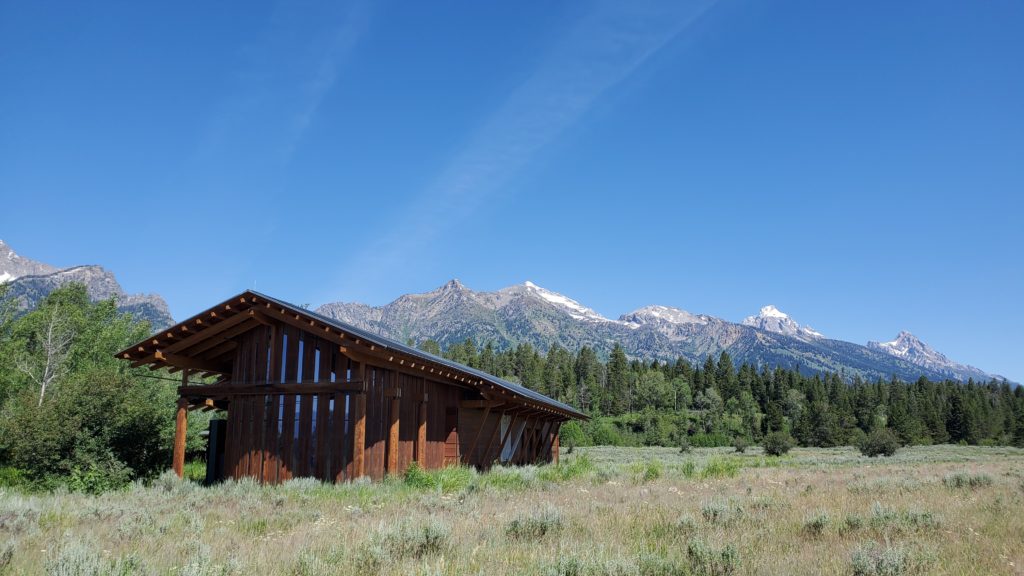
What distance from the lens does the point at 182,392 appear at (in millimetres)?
18625

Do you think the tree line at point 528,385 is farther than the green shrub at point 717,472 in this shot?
No

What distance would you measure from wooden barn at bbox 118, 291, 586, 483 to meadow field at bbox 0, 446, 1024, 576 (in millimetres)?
3229

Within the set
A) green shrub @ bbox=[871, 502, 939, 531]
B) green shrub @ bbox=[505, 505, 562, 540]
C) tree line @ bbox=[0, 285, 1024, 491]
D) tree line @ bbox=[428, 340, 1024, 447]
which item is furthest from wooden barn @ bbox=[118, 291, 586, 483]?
tree line @ bbox=[428, 340, 1024, 447]

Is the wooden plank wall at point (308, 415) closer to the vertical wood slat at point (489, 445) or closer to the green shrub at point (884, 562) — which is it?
the vertical wood slat at point (489, 445)

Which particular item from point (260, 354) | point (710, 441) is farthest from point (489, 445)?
point (710, 441)

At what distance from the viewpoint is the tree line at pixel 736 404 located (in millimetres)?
86625

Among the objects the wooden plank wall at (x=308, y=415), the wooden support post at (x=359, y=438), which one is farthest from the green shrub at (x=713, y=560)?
the wooden plank wall at (x=308, y=415)

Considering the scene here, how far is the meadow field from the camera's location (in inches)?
244

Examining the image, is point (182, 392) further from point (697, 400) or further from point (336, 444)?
point (697, 400)

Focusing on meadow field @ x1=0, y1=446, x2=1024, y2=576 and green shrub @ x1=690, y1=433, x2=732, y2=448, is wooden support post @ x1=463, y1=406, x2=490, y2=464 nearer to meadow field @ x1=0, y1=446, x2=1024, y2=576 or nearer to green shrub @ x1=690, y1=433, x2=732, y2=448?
meadow field @ x1=0, y1=446, x2=1024, y2=576

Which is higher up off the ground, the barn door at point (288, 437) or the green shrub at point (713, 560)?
the barn door at point (288, 437)

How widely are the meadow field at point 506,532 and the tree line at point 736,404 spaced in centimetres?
6381

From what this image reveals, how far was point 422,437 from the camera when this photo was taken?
733 inches

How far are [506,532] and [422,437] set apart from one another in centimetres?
1078
